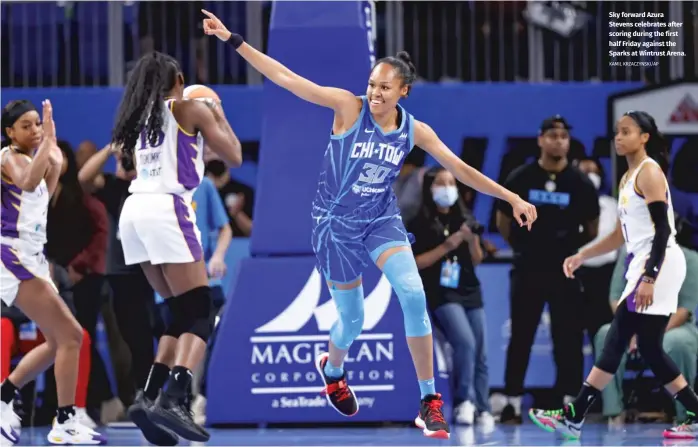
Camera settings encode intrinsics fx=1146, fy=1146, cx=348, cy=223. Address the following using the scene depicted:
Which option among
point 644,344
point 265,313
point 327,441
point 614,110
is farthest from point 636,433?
point 614,110

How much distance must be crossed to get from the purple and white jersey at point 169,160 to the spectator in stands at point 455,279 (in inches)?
111

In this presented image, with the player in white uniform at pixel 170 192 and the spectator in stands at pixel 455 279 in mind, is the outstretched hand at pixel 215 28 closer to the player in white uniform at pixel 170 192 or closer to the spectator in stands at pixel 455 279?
the player in white uniform at pixel 170 192

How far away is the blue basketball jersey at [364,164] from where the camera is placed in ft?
20.2

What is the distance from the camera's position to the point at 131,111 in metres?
6.42

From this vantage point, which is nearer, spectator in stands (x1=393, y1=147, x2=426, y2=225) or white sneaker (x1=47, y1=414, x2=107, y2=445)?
white sneaker (x1=47, y1=414, x2=107, y2=445)

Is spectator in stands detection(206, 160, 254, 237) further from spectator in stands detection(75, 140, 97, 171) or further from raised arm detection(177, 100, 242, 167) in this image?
raised arm detection(177, 100, 242, 167)

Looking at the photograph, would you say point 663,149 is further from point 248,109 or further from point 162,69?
point 248,109

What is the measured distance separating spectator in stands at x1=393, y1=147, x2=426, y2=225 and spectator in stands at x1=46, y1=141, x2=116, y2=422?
246cm

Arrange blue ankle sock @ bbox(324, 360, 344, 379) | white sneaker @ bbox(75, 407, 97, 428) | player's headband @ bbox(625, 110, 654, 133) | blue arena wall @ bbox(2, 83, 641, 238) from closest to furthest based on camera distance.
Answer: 1. blue ankle sock @ bbox(324, 360, 344, 379)
2. player's headband @ bbox(625, 110, 654, 133)
3. white sneaker @ bbox(75, 407, 97, 428)
4. blue arena wall @ bbox(2, 83, 641, 238)

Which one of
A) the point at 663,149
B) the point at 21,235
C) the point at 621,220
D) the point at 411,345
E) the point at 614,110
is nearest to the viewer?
the point at 411,345

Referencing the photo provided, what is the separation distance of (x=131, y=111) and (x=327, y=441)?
2476mm

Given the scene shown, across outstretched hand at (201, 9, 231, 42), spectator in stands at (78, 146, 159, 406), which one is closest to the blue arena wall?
spectator in stands at (78, 146, 159, 406)

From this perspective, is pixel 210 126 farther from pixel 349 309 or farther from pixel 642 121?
pixel 642 121

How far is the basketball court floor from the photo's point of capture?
7211 mm
